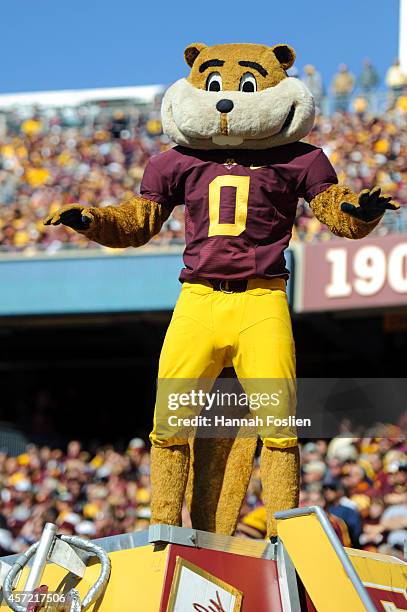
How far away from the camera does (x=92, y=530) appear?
25.2 ft

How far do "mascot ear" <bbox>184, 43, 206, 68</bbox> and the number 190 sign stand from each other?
6.29 m

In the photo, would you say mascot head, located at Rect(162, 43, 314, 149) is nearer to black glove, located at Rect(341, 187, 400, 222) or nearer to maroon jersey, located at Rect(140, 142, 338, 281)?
maroon jersey, located at Rect(140, 142, 338, 281)

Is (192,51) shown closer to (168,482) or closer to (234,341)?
(234,341)

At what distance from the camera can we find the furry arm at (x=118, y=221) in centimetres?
344

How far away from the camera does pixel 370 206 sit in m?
3.36

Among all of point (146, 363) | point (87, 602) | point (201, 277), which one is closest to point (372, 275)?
point (146, 363)

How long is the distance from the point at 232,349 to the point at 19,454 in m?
9.00

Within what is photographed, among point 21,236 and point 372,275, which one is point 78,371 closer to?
point 21,236

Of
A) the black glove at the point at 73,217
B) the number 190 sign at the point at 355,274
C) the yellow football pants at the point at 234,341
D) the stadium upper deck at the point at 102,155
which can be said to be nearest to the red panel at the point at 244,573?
the yellow football pants at the point at 234,341

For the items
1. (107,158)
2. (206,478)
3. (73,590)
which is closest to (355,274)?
(107,158)

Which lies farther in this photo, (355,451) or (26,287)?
(26,287)

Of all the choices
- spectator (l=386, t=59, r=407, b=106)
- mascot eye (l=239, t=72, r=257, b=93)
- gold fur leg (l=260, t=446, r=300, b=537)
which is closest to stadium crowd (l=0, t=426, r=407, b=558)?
gold fur leg (l=260, t=446, r=300, b=537)

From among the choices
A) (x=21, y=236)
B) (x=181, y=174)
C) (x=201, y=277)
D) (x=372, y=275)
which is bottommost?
(x=201, y=277)

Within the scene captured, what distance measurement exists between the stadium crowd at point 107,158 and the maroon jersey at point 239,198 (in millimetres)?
6831
